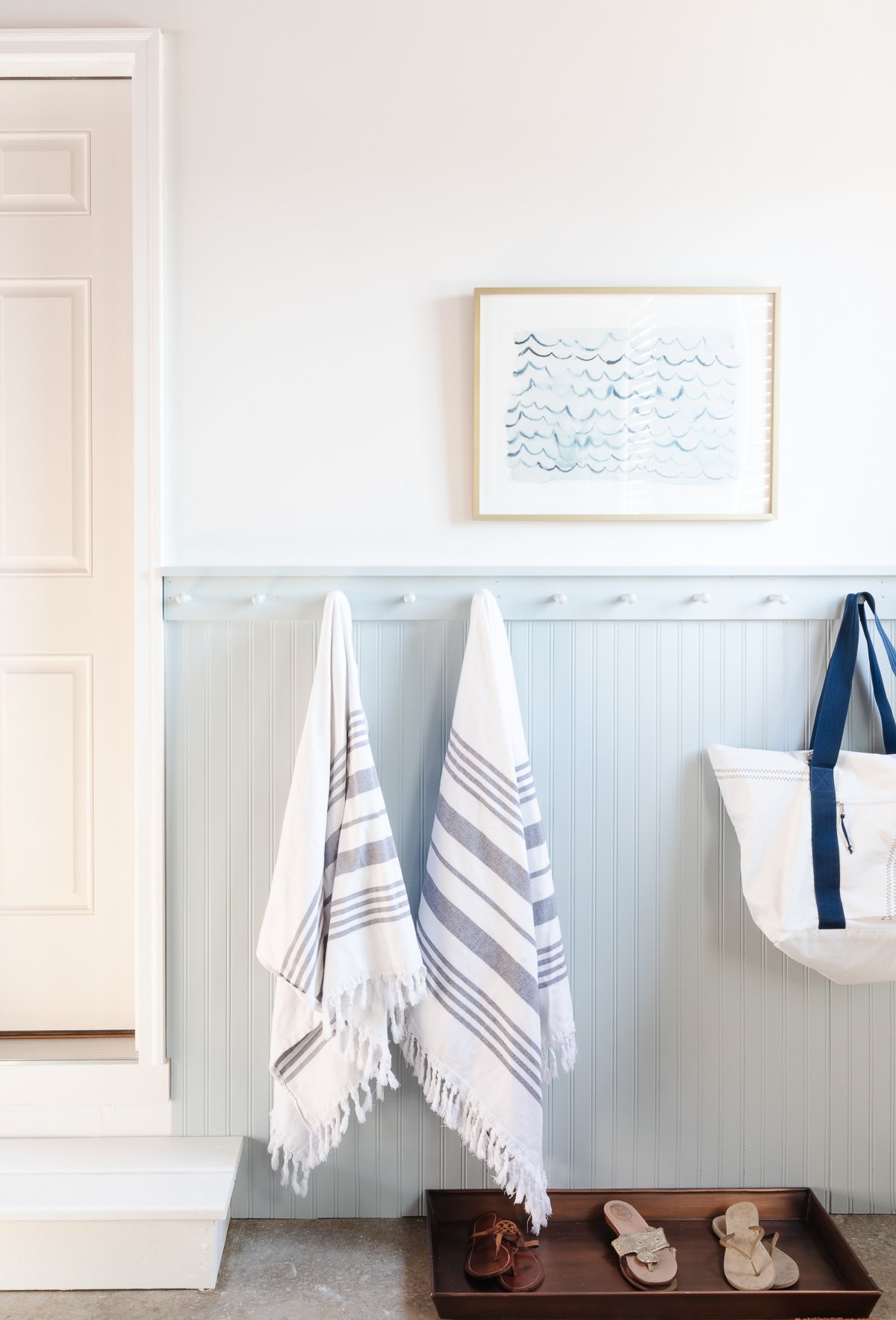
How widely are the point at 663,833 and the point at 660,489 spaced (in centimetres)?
57

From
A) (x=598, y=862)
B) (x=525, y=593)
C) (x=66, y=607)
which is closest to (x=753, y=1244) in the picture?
(x=598, y=862)

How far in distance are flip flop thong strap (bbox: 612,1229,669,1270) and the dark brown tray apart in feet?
0.08

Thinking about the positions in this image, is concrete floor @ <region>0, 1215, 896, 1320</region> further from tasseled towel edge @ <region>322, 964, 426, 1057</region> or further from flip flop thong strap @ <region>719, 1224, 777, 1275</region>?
tasseled towel edge @ <region>322, 964, 426, 1057</region>

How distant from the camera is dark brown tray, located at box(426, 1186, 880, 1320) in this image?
117 cm

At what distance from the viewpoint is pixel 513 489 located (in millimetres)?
1371

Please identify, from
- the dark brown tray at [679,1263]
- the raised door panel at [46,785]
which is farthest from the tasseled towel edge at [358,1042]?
the raised door panel at [46,785]

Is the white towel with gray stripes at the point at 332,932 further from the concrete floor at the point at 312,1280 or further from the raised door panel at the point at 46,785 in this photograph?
the raised door panel at the point at 46,785

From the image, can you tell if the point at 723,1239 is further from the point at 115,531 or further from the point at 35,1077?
the point at 115,531

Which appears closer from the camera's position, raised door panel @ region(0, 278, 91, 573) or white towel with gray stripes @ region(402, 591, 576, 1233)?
white towel with gray stripes @ region(402, 591, 576, 1233)

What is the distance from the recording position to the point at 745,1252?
1.26 meters

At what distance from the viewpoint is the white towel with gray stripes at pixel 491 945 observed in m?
1.22

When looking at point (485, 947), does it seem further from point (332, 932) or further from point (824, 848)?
point (824, 848)

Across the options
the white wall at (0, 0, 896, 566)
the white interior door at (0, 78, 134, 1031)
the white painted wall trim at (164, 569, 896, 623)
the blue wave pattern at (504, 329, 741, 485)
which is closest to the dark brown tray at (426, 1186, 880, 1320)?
the white interior door at (0, 78, 134, 1031)

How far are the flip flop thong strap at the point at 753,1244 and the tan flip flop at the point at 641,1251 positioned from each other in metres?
0.08
